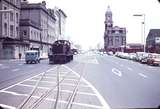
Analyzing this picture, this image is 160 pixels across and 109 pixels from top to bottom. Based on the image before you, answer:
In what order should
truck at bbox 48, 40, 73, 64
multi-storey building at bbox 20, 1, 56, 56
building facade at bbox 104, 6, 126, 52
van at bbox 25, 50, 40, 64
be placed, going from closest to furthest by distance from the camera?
truck at bbox 48, 40, 73, 64
van at bbox 25, 50, 40, 64
multi-storey building at bbox 20, 1, 56, 56
building facade at bbox 104, 6, 126, 52

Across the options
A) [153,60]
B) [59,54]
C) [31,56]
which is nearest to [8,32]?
[31,56]

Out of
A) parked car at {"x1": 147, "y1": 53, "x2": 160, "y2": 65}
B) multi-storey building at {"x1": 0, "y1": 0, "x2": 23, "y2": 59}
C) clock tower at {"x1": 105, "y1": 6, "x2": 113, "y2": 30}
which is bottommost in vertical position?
parked car at {"x1": 147, "y1": 53, "x2": 160, "y2": 65}

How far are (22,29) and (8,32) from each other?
482 inches

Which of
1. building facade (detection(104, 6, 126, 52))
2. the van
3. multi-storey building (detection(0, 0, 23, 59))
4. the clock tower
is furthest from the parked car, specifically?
the clock tower

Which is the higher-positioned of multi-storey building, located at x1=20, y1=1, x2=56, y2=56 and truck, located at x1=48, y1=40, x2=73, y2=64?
multi-storey building, located at x1=20, y1=1, x2=56, y2=56

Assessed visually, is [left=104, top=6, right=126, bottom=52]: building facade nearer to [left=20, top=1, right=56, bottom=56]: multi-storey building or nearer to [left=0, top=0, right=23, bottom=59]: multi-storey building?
[left=20, top=1, right=56, bottom=56]: multi-storey building

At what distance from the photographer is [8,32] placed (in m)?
66.4

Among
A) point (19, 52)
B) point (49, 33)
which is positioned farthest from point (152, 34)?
point (19, 52)

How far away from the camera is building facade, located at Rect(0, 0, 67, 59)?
65375 millimetres

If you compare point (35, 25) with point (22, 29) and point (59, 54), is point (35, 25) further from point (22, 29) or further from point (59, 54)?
point (59, 54)

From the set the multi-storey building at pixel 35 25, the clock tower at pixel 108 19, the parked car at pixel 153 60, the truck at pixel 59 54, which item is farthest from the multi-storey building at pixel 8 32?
the clock tower at pixel 108 19

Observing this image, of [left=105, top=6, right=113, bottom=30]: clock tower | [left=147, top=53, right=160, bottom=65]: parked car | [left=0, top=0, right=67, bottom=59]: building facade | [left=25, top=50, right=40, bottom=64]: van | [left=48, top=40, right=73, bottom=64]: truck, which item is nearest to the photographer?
[left=147, top=53, right=160, bottom=65]: parked car

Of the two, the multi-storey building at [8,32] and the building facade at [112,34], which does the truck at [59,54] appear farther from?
the building facade at [112,34]

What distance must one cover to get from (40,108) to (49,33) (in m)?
100
